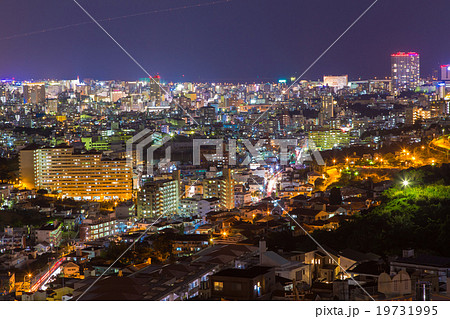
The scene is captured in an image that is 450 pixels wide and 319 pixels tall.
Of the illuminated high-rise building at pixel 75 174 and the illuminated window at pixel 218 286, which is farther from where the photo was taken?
the illuminated high-rise building at pixel 75 174

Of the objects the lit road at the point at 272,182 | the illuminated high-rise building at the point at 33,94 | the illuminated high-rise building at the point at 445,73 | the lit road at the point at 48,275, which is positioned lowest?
the lit road at the point at 48,275

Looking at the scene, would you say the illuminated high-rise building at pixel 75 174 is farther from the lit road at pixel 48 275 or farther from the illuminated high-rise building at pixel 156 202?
the lit road at pixel 48 275

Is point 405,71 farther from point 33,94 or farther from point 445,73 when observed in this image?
point 33,94

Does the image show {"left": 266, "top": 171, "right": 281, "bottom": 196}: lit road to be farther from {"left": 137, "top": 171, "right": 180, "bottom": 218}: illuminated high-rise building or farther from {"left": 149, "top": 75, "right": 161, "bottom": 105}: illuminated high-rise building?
{"left": 149, "top": 75, "right": 161, "bottom": 105}: illuminated high-rise building

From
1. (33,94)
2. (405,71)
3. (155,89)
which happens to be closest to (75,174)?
(405,71)

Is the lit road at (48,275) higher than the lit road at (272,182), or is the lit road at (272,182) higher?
the lit road at (272,182)

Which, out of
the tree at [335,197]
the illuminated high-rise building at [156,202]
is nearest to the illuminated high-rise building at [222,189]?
the illuminated high-rise building at [156,202]
